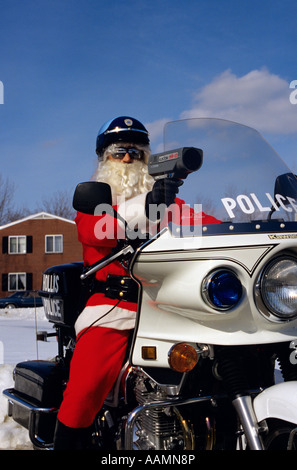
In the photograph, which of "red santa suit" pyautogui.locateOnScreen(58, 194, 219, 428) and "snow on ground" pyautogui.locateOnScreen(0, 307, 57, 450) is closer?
"red santa suit" pyautogui.locateOnScreen(58, 194, 219, 428)

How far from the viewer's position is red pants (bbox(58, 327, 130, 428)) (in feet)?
8.07

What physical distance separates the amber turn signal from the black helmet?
151 centimetres

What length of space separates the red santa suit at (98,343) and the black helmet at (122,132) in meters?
0.72

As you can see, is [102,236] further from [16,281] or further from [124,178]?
Result: [16,281]

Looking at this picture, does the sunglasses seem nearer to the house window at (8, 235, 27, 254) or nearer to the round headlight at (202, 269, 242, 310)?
the round headlight at (202, 269, 242, 310)

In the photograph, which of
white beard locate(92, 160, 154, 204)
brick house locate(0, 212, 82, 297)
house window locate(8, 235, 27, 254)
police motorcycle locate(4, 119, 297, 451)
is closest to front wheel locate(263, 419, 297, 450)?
police motorcycle locate(4, 119, 297, 451)

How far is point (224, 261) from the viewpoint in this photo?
2.04 metres

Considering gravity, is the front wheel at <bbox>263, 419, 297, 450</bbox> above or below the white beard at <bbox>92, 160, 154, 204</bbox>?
below

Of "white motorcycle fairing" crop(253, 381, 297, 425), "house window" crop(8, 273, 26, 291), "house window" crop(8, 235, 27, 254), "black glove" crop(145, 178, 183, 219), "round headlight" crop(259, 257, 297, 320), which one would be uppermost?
"house window" crop(8, 235, 27, 254)

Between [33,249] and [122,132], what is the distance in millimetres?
37407

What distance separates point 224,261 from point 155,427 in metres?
0.86

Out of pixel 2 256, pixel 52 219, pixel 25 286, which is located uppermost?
pixel 52 219
